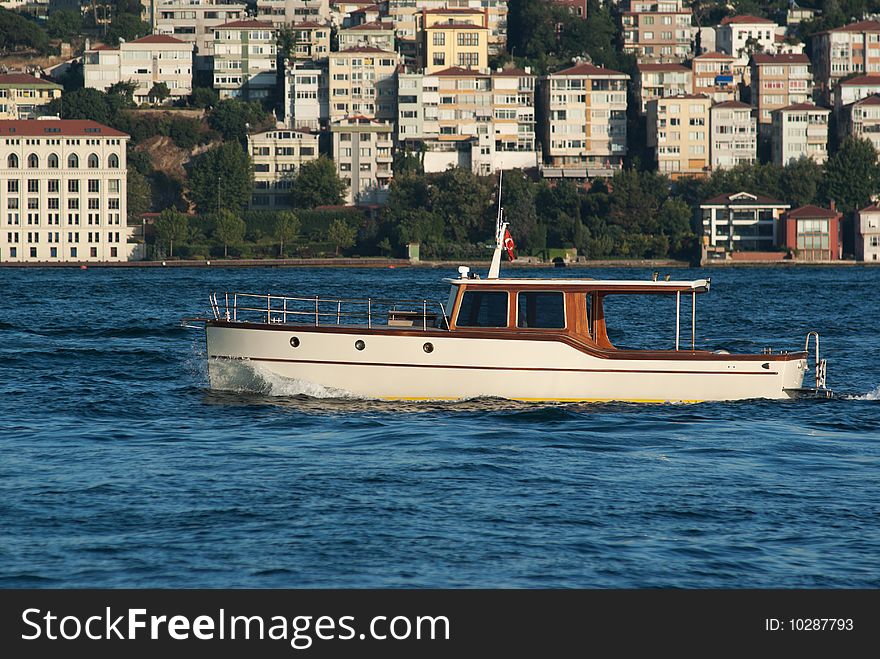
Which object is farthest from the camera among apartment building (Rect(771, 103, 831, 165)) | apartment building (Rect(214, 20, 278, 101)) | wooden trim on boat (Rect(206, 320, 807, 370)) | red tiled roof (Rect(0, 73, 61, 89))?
apartment building (Rect(214, 20, 278, 101))

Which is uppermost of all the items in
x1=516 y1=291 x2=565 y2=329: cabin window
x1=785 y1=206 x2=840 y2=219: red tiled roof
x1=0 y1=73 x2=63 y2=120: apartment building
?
x1=0 y1=73 x2=63 y2=120: apartment building

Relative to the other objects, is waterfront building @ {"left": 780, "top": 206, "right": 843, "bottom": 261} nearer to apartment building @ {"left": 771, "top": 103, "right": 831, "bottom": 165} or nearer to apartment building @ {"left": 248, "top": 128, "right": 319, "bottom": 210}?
apartment building @ {"left": 771, "top": 103, "right": 831, "bottom": 165}

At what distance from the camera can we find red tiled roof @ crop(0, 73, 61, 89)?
184625 mm

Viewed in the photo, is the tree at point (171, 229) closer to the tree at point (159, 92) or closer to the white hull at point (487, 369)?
the tree at point (159, 92)

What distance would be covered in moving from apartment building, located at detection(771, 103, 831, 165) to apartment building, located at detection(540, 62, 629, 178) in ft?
59.1

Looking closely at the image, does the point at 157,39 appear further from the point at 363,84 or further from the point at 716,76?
the point at 716,76

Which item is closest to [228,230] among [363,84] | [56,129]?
[56,129]

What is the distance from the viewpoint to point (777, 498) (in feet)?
73.2

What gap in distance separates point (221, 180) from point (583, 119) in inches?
1717

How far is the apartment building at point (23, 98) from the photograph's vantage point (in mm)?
183375

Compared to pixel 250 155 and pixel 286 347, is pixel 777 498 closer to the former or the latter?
pixel 286 347

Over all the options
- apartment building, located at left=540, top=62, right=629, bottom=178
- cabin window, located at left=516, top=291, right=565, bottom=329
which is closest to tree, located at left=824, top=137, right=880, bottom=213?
apartment building, located at left=540, top=62, right=629, bottom=178

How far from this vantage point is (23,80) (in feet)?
610
